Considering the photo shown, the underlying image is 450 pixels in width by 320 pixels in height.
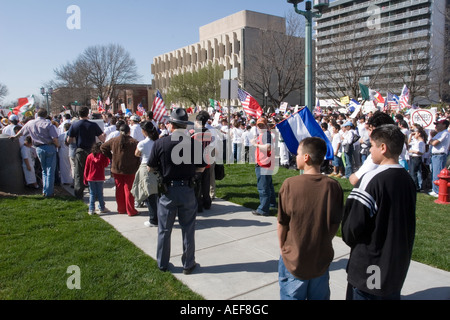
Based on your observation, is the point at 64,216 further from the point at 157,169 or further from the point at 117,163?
the point at 157,169

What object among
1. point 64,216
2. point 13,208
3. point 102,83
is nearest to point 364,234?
point 64,216

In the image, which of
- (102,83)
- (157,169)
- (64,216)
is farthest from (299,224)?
(102,83)

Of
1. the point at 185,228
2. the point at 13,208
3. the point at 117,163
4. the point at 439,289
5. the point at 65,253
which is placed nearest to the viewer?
the point at 439,289

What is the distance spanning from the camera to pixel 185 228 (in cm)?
431

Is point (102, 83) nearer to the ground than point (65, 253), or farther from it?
farther from it

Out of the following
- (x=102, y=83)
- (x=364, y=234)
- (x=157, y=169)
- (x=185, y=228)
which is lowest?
(x=185, y=228)

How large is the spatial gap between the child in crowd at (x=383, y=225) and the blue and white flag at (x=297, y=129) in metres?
2.97

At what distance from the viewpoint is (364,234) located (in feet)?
8.27

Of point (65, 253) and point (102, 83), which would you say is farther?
point (102, 83)

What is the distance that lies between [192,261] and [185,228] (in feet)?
1.45

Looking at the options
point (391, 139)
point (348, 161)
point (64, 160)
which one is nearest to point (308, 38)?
point (391, 139)

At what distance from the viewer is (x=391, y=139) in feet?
8.41

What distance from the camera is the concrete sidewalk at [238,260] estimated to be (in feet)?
12.8
